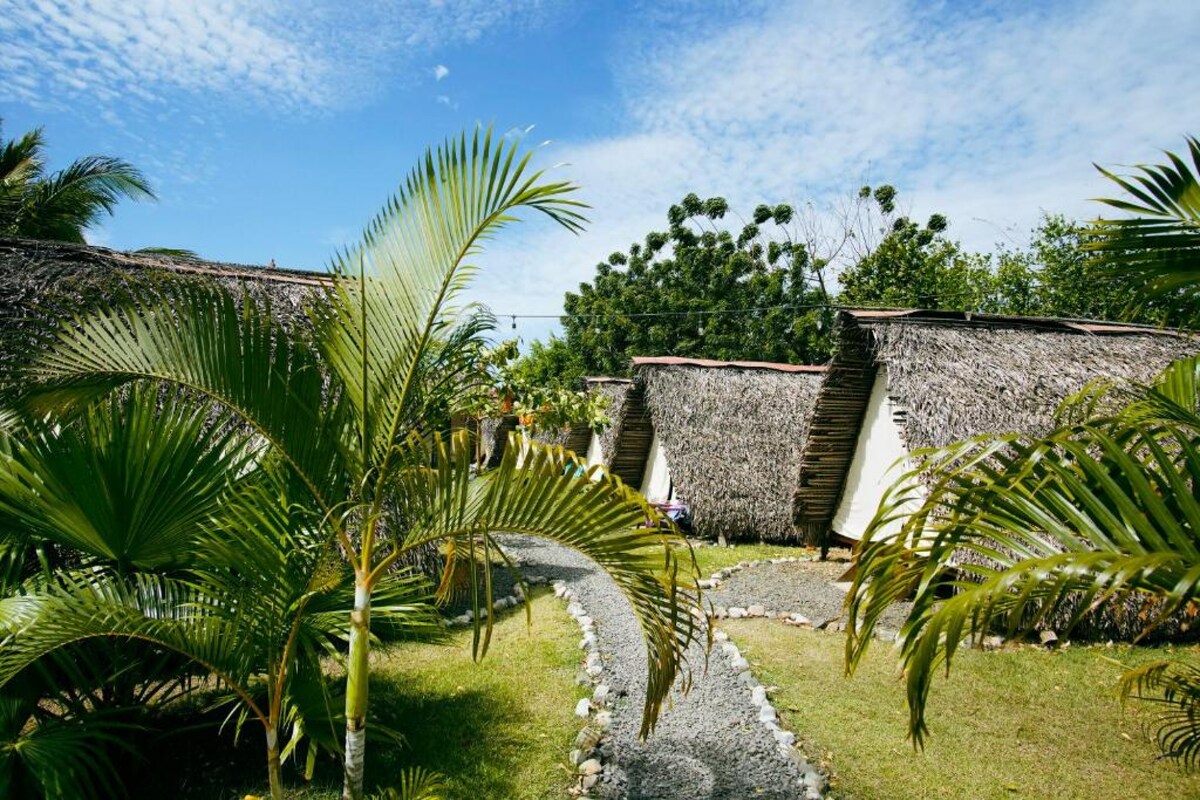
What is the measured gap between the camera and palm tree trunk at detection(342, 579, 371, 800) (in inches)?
95.1

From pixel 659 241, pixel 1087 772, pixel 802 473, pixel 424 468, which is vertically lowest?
pixel 1087 772

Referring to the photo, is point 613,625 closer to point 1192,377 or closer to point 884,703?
point 884,703

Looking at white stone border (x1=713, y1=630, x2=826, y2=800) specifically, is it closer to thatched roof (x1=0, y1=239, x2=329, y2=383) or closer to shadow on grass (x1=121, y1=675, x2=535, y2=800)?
shadow on grass (x1=121, y1=675, x2=535, y2=800)

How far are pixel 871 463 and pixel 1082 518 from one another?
7.16m

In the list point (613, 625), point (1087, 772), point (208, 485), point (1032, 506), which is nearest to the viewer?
point (1032, 506)

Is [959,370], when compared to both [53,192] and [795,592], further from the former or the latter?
[53,192]

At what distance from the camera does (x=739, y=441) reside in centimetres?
1112

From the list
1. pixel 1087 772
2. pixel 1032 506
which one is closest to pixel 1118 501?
pixel 1032 506

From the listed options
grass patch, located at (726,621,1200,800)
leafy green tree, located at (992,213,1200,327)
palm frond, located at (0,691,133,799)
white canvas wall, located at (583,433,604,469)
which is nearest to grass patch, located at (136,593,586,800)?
palm frond, located at (0,691,133,799)

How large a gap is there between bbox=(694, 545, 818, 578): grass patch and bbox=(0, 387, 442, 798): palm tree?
6.42 metres

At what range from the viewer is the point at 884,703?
15.1 feet

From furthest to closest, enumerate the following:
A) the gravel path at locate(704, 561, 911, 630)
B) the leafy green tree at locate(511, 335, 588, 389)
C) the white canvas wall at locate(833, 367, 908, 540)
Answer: the leafy green tree at locate(511, 335, 588, 389)
the white canvas wall at locate(833, 367, 908, 540)
the gravel path at locate(704, 561, 911, 630)

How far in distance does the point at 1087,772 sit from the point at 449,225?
437 centimetres

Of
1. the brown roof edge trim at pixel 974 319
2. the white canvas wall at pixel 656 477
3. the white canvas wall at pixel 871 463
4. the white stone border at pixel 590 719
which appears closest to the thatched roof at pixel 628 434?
the white canvas wall at pixel 656 477
